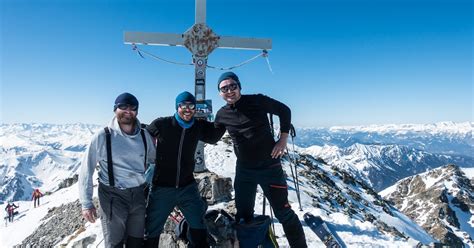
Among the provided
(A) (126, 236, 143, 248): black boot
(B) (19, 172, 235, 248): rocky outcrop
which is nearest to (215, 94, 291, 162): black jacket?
(A) (126, 236, 143, 248): black boot

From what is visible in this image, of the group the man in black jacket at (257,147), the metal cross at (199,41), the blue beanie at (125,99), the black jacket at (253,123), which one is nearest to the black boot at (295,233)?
the man in black jacket at (257,147)

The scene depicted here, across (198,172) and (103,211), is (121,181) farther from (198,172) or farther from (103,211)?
(198,172)

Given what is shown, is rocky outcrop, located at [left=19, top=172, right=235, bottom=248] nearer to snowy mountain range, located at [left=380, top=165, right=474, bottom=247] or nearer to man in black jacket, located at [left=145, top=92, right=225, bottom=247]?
man in black jacket, located at [left=145, top=92, right=225, bottom=247]

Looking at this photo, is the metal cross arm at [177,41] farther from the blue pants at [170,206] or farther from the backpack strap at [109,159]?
the blue pants at [170,206]

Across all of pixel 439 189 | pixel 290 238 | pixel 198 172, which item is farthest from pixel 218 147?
pixel 439 189

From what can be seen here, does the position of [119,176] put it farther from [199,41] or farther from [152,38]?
[199,41]

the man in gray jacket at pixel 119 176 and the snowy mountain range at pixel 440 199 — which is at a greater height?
the man in gray jacket at pixel 119 176

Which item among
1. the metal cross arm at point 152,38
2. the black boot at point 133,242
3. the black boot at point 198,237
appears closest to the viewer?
the black boot at point 133,242

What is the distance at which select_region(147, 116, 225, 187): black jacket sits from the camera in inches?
238

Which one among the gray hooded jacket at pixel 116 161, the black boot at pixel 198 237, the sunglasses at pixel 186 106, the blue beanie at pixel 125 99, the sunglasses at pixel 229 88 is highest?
the sunglasses at pixel 229 88

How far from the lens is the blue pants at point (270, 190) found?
6.31 meters

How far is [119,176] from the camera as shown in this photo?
5.57 metres

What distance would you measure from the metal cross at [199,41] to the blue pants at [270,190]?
355 centimetres

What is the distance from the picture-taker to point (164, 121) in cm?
620
